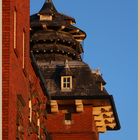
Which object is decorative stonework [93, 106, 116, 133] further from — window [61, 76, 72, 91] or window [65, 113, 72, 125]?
window [61, 76, 72, 91]

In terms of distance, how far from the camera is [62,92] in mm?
58062

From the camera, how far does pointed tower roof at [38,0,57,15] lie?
64688mm

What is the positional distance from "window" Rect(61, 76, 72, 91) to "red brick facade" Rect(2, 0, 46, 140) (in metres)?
11.6

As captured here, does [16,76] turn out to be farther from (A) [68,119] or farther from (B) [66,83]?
(B) [66,83]

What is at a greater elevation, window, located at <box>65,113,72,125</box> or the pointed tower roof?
the pointed tower roof

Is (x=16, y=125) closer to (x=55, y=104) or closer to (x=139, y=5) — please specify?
(x=139, y=5)

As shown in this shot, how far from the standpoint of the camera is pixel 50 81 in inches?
2313

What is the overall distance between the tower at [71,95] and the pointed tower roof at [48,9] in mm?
1490

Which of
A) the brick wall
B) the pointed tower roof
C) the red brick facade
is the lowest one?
the brick wall

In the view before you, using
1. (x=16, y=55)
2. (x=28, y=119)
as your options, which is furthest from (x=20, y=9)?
(x=28, y=119)

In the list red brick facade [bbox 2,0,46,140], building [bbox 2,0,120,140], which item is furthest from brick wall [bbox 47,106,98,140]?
red brick facade [bbox 2,0,46,140]

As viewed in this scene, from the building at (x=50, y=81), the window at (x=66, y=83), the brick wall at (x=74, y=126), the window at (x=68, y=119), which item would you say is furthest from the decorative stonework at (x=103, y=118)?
the window at (x=66, y=83)

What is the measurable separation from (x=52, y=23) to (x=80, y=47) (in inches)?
105

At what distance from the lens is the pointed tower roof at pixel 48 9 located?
64.7 metres
